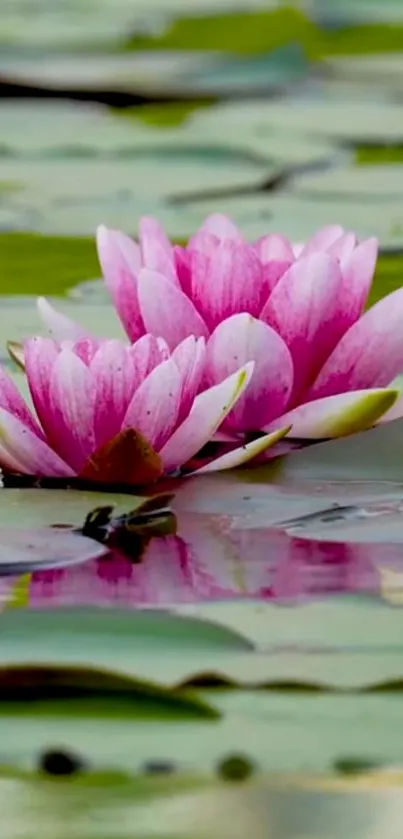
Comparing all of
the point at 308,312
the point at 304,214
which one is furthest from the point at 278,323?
the point at 304,214

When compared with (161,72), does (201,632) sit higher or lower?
lower

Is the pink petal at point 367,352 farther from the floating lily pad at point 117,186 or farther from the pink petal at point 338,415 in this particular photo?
the floating lily pad at point 117,186

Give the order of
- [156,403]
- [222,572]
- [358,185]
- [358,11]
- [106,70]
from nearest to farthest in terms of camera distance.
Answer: [222,572], [156,403], [358,185], [106,70], [358,11]

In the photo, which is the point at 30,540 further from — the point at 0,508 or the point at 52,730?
the point at 52,730

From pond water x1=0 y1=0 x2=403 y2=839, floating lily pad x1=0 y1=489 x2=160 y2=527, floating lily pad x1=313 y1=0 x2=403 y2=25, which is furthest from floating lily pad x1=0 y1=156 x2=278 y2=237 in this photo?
floating lily pad x1=313 y1=0 x2=403 y2=25

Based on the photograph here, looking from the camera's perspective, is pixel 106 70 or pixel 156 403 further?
pixel 106 70

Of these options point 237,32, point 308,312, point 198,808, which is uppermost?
point 237,32

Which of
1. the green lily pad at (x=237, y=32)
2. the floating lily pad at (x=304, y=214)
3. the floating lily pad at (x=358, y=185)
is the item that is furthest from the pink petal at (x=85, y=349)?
the green lily pad at (x=237, y=32)

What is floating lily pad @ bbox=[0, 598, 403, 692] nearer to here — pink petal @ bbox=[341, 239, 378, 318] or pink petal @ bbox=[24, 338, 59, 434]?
pink petal @ bbox=[24, 338, 59, 434]

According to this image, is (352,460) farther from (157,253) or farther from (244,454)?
(157,253)
